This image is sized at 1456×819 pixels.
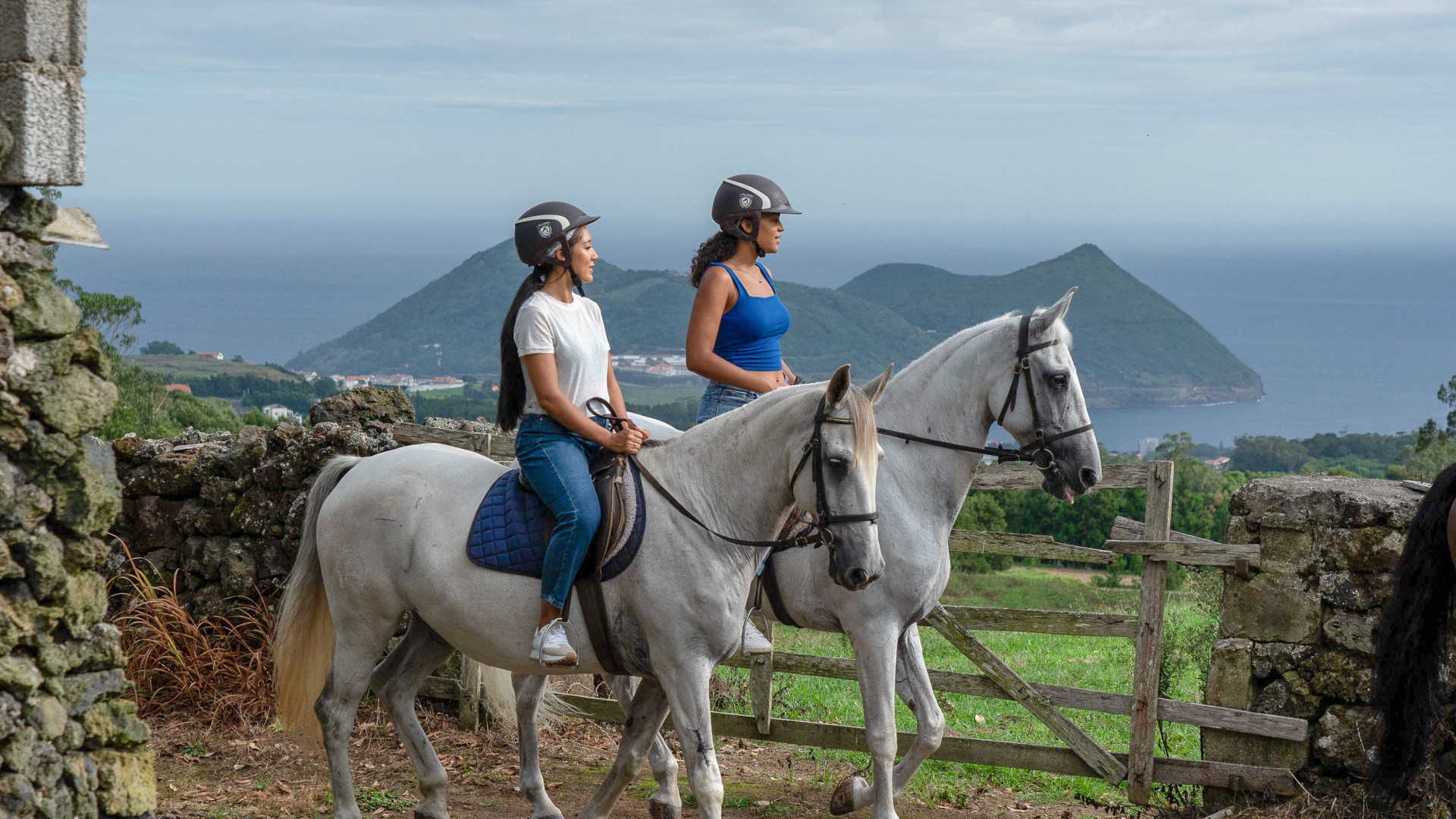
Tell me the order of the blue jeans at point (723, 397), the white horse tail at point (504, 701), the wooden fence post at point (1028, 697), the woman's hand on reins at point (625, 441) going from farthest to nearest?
the white horse tail at point (504, 701)
the wooden fence post at point (1028, 697)
the blue jeans at point (723, 397)
the woman's hand on reins at point (625, 441)

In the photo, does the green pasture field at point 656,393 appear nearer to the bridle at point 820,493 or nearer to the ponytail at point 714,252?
the ponytail at point 714,252

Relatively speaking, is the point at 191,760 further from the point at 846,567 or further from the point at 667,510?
the point at 846,567

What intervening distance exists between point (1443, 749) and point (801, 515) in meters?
3.32

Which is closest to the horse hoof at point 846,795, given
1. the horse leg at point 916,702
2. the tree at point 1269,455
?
the horse leg at point 916,702

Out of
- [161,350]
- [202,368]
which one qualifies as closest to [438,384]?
[202,368]

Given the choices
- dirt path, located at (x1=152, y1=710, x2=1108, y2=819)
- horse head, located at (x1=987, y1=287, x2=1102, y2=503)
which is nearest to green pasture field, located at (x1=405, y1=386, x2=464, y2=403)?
dirt path, located at (x1=152, y1=710, x2=1108, y2=819)

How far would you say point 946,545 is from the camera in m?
5.22

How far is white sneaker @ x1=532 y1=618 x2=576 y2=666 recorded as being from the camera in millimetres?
4508

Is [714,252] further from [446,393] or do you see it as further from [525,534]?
[446,393]

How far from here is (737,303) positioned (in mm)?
5543

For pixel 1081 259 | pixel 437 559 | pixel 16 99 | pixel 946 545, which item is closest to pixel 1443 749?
pixel 946 545

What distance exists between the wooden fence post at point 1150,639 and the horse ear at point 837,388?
7.73 feet

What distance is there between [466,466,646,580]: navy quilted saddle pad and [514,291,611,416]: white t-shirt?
1.23 ft

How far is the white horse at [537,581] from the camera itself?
14.0 ft
